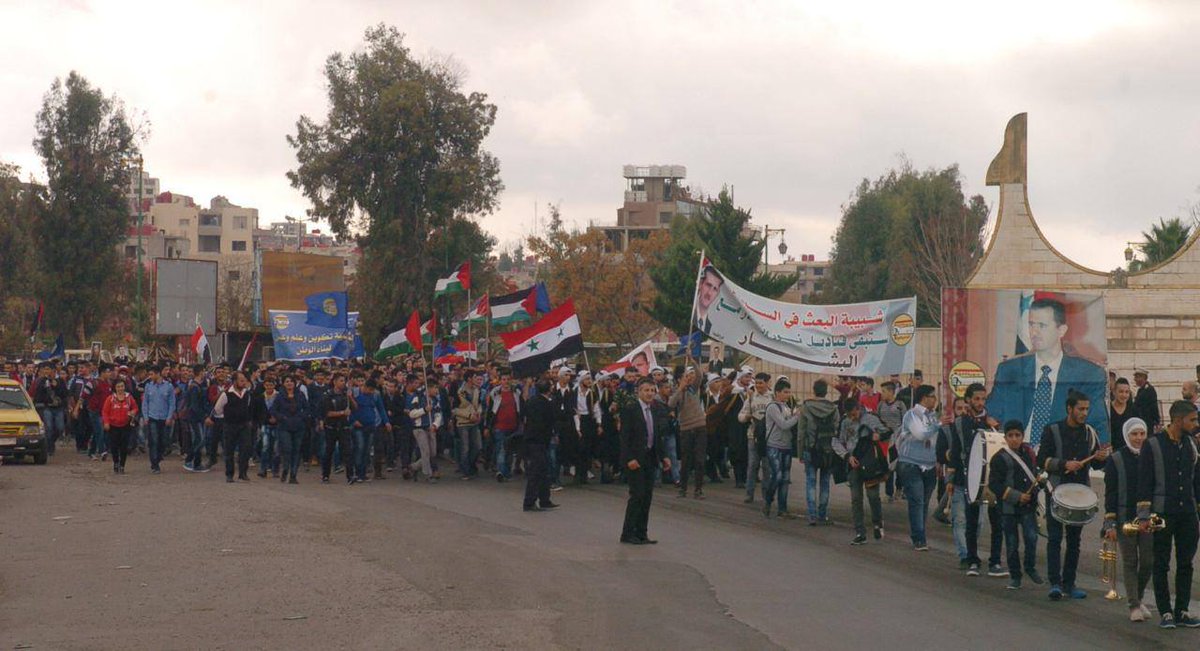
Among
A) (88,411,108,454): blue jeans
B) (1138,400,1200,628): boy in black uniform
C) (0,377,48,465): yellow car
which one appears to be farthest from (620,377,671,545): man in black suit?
(88,411,108,454): blue jeans

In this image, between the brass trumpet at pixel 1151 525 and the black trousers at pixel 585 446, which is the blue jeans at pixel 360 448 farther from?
the brass trumpet at pixel 1151 525

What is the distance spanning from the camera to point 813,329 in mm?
19938

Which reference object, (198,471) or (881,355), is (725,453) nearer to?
(881,355)

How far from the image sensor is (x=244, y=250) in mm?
159625

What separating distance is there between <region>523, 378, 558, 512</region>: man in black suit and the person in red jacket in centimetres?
832

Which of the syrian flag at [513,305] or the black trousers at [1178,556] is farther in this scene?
the syrian flag at [513,305]

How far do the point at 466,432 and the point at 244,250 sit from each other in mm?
142549

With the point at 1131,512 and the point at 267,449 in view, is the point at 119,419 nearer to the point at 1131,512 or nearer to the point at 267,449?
the point at 267,449

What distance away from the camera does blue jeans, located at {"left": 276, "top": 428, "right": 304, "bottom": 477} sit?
72.1 ft

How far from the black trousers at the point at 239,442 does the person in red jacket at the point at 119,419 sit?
2126mm

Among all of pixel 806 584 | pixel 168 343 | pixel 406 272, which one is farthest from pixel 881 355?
pixel 168 343

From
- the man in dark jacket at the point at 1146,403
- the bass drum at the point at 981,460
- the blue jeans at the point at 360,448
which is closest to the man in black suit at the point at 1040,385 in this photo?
the man in dark jacket at the point at 1146,403

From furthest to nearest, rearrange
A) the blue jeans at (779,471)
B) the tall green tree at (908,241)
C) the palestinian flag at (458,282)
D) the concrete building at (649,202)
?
1. the concrete building at (649,202)
2. the tall green tree at (908,241)
3. the palestinian flag at (458,282)
4. the blue jeans at (779,471)

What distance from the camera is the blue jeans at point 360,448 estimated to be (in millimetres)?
22219
